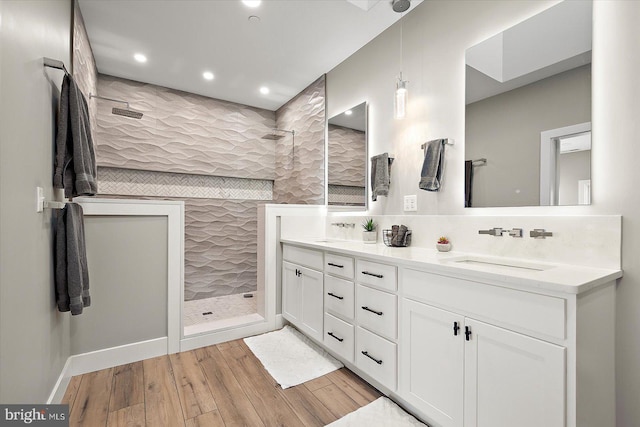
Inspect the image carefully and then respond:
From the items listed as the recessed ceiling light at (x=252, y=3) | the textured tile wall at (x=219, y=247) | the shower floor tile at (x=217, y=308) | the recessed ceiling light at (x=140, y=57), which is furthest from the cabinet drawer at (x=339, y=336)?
the recessed ceiling light at (x=140, y=57)

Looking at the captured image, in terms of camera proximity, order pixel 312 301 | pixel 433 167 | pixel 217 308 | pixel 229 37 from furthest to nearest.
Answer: pixel 217 308 → pixel 229 37 → pixel 312 301 → pixel 433 167

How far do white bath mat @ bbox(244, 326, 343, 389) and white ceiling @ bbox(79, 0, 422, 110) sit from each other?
269 centimetres

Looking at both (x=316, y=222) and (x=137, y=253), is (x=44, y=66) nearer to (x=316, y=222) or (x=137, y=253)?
(x=137, y=253)

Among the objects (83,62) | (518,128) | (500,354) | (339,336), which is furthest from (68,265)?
(518,128)

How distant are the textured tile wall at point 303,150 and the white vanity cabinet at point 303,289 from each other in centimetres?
96

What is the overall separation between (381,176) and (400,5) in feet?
4.19

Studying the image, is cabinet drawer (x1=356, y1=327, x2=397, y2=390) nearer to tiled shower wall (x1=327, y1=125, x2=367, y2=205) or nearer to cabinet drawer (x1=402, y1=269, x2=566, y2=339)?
cabinet drawer (x1=402, y1=269, x2=566, y2=339)

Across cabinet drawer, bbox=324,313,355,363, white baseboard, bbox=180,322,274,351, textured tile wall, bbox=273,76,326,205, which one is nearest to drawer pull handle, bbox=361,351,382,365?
cabinet drawer, bbox=324,313,355,363

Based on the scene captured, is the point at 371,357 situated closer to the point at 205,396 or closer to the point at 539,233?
the point at 205,396

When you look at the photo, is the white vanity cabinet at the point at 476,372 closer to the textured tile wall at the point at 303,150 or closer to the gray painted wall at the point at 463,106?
the gray painted wall at the point at 463,106

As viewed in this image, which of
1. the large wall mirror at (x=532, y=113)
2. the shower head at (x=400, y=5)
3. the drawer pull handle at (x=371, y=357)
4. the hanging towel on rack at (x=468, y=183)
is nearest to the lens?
the large wall mirror at (x=532, y=113)

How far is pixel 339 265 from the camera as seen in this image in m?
2.10

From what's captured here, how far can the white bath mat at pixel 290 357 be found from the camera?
2.05 metres

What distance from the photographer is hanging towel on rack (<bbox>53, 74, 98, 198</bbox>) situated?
1.61 meters
